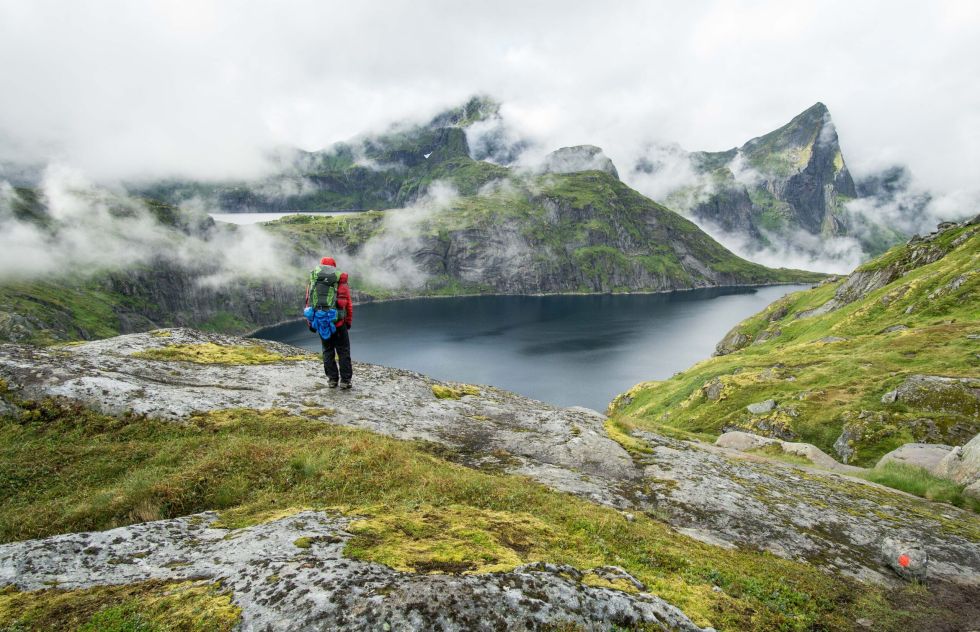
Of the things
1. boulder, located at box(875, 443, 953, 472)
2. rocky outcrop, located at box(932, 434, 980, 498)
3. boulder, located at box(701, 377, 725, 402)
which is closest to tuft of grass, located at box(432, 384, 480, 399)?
rocky outcrop, located at box(932, 434, 980, 498)

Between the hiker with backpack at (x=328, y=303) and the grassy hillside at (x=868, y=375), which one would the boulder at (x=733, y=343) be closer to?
the grassy hillside at (x=868, y=375)

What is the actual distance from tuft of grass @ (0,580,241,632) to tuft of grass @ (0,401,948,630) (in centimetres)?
224

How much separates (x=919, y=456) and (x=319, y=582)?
3251 cm

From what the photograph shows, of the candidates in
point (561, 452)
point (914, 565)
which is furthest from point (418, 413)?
point (914, 565)

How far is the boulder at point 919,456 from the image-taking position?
23844 mm

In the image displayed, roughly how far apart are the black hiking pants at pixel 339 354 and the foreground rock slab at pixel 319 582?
11.2 metres

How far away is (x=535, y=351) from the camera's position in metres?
182

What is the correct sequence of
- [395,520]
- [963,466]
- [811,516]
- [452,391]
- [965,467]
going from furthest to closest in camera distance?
1. [452,391]
2. [963,466]
3. [965,467]
4. [811,516]
5. [395,520]

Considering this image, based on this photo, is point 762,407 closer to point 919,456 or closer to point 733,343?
point 919,456

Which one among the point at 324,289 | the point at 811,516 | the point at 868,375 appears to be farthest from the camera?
the point at 868,375

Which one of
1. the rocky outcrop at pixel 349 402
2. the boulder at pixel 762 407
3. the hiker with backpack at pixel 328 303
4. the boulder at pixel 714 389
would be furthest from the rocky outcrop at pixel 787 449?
the hiker with backpack at pixel 328 303

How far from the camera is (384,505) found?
32.6ft

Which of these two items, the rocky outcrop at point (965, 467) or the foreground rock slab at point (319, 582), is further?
the rocky outcrop at point (965, 467)

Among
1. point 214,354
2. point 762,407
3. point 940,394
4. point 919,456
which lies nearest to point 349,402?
point 214,354
